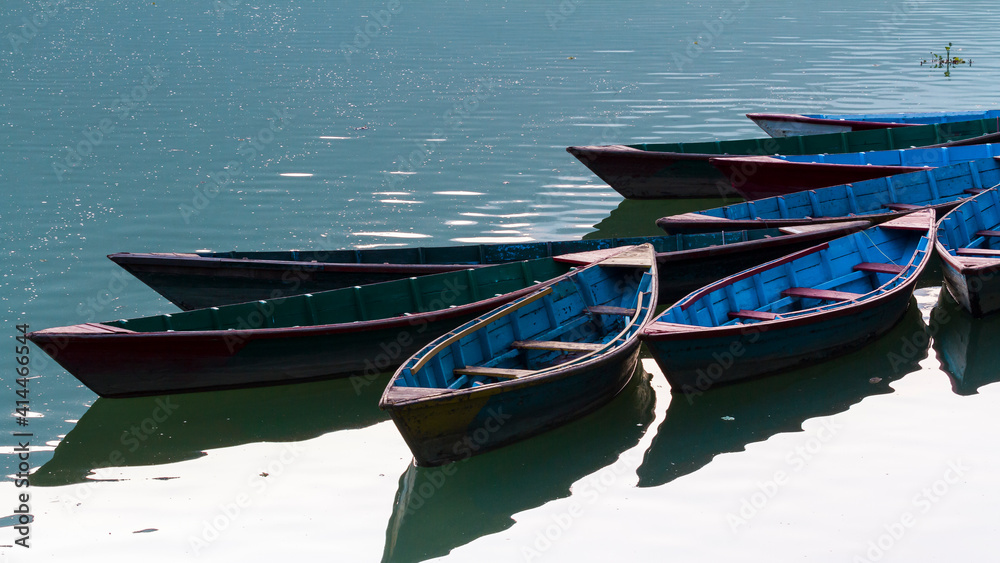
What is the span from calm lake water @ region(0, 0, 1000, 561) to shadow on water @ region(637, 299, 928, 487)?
31 mm

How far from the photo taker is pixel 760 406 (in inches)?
378

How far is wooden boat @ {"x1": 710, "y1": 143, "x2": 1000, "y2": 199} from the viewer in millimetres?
14938

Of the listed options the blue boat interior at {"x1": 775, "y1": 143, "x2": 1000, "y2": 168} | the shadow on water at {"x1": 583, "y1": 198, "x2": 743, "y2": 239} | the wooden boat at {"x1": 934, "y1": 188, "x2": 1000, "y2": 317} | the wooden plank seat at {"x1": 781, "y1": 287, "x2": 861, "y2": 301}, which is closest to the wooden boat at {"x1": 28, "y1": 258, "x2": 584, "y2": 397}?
the wooden plank seat at {"x1": 781, "y1": 287, "x2": 861, "y2": 301}

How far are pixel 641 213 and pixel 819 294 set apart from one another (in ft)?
22.6

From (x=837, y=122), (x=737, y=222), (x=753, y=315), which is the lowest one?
(x=753, y=315)

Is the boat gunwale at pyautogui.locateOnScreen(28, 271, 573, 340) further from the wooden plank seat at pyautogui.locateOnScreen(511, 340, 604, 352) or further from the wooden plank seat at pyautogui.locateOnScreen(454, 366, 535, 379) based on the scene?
the wooden plank seat at pyautogui.locateOnScreen(454, 366, 535, 379)

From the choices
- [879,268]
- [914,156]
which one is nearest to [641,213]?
[914,156]

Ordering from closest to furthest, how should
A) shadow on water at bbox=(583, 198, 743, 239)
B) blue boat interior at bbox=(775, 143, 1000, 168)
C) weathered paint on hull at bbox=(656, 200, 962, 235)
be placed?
weathered paint on hull at bbox=(656, 200, 962, 235), blue boat interior at bbox=(775, 143, 1000, 168), shadow on water at bbox=(583, 198, 743, 239)

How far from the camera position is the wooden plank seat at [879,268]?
1132cm

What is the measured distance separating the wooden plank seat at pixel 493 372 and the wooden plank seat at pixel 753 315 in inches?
109

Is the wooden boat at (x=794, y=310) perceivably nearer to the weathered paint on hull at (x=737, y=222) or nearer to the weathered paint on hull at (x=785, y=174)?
the weathered paint on hull at (x=737, y=222)

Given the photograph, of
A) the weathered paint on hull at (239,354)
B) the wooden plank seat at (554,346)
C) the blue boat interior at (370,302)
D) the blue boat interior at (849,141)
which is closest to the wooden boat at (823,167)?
the blue boat interior at (849,141)

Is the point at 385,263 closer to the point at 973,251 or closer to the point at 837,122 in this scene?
the point at 973,251

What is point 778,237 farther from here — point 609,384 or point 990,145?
point 990,145
